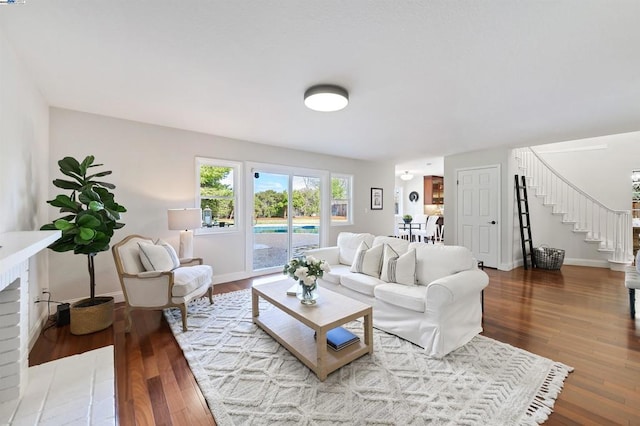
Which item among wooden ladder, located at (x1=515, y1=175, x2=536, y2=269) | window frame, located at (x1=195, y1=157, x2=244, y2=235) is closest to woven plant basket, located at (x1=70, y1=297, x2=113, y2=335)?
window frame, located at (x1=195, y1=157, x2=244, y2=235)

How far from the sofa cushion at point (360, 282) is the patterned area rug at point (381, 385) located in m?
0.48

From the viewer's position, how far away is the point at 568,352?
2.19 m

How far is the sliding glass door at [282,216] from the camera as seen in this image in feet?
15.5

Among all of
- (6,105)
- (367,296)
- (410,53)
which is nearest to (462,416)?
(367,296)

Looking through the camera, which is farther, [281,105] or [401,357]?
[281,105]

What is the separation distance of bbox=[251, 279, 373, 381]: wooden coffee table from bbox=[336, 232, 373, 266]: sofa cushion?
1082 mm

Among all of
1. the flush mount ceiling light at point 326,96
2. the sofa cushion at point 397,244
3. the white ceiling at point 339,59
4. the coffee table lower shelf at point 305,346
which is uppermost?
the white ceiling at point 339,59

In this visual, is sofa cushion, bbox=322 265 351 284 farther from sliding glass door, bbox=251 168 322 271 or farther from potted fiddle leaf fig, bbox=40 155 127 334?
potted fiddle leaf fig, bbox=40 155 127 334

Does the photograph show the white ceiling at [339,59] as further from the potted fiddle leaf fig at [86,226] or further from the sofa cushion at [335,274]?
the sofa cushion at [335,274]

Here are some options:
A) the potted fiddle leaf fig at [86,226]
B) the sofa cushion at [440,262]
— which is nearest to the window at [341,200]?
the sofa cushion at [440,262]

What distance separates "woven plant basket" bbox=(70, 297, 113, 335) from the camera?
253cm

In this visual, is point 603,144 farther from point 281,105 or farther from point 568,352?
point 281,105

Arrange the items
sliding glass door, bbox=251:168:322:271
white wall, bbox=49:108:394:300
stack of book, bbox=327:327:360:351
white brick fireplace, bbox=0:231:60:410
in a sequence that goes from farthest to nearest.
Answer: sliding glass door, bbox=251:168:322:271
white wall, bbox=49:108:394:300
stack of book, bbox=327:327:360:351
white brick fireplace, bbox=0:231:60:410

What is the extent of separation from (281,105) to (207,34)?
1.24m
